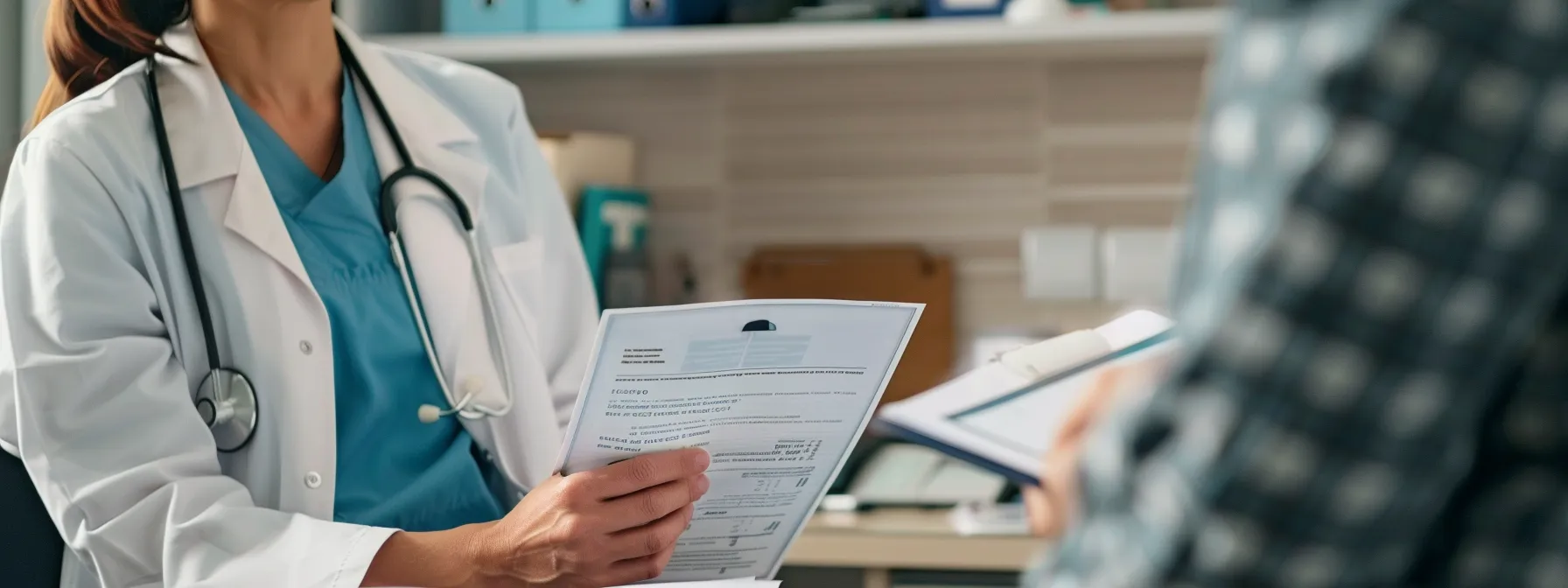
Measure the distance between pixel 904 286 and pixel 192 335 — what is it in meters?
1.21

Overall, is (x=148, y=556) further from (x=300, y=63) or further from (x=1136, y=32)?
(x=1136, y=32)

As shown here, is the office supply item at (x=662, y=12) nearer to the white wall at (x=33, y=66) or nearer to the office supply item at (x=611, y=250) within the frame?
the office supply item at (x=611, y=250)

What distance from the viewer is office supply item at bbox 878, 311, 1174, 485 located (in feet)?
2.12

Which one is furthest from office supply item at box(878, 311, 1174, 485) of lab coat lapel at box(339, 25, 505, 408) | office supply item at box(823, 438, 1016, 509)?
office supply item at box(823, 438, 1016, 509)

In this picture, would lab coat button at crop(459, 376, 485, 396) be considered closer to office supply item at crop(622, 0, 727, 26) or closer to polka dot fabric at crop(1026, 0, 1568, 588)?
office supply item at crop(622, 0, 727, 26)

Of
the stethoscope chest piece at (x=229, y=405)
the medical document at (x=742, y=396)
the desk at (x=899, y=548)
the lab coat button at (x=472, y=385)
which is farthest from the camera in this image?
the desk at (x=899, y=548)

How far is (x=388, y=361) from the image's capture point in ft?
4.17

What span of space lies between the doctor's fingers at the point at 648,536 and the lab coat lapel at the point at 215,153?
39 centimetres

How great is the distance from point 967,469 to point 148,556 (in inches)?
42.0

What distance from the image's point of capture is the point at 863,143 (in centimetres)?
220

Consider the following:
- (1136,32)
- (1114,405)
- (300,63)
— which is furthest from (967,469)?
(1114,405)

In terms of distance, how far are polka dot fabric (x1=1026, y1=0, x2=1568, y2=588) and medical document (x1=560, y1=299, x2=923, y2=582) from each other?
0.52 metres

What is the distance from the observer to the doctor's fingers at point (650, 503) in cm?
103

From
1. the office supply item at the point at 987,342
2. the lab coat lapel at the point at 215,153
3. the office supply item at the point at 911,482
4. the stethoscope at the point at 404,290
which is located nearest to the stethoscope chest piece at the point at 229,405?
the stethoscope at the point at 404,290
